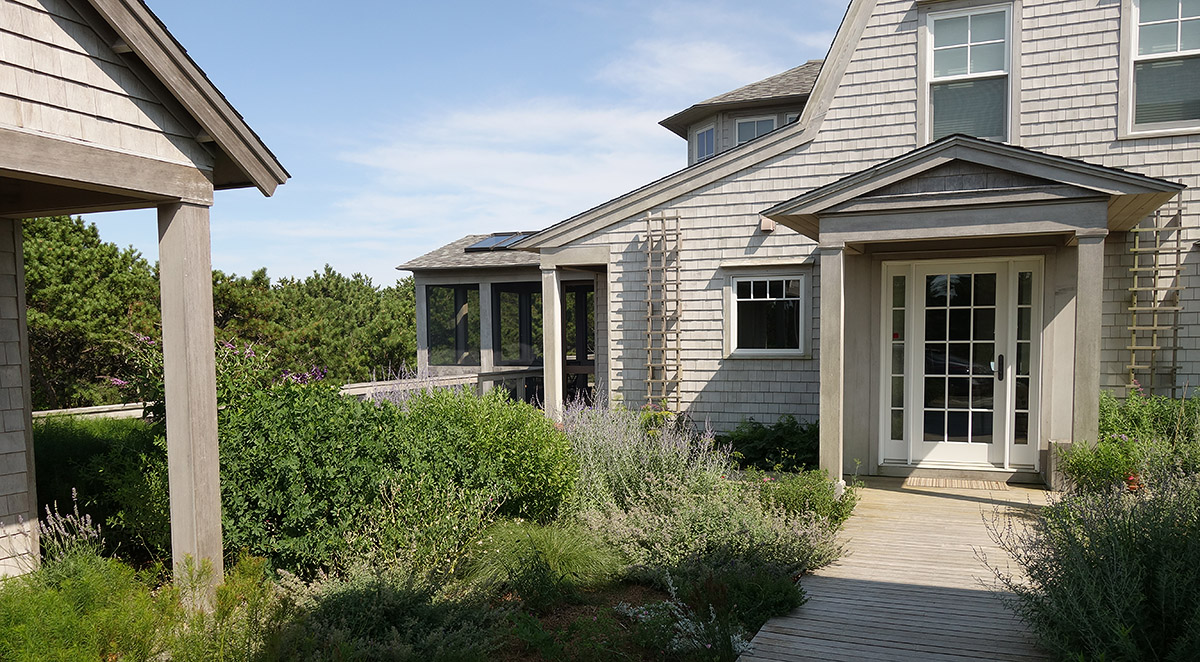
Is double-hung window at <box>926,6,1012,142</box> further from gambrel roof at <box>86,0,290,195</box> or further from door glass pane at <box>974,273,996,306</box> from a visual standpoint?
gambrel roof at <box>86,0,290,195</box>

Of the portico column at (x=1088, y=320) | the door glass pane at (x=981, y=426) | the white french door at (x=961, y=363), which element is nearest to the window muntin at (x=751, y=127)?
the white french door at (x=961, y=363)

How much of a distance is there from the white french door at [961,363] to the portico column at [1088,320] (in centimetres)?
107

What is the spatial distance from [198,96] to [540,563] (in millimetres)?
3517

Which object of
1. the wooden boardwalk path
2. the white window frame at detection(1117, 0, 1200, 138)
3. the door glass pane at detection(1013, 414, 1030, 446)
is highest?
the white window frame at detection(1117, 0, 1200, 138)

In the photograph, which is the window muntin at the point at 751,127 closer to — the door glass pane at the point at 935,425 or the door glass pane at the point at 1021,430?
the door glass pane at the point at 935,425

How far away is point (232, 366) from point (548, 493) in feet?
9.04

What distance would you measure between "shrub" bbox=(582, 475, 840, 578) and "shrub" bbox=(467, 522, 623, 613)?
8.8 inches

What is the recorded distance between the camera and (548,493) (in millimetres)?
6160

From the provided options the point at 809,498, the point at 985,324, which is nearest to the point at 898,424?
the point at 985,324

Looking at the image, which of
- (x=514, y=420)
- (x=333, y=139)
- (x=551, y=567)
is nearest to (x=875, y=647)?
(x=551, y=567)

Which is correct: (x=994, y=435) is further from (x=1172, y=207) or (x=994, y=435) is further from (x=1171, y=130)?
(x=1171, y=130)

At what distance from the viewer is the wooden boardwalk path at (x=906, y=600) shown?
Answer: 12.8ft

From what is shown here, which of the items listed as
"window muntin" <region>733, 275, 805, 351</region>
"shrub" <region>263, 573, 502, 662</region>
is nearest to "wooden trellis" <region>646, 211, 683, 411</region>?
"window muntin" <region>733, 275, 805, 351</region>

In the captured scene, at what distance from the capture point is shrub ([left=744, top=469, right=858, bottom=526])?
6180 millimetres
